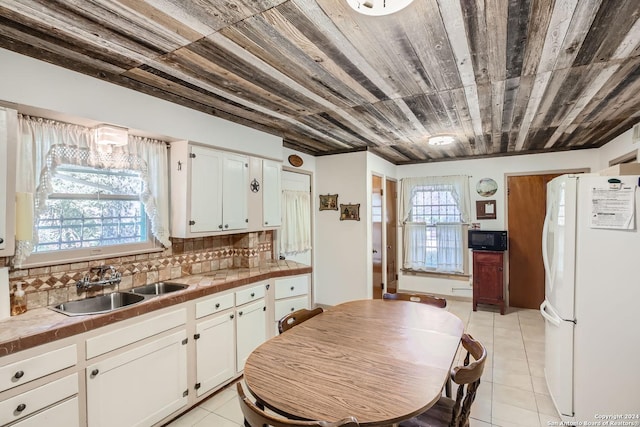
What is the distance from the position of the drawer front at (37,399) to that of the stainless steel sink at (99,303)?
0.46m

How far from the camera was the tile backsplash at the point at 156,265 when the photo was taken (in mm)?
1943

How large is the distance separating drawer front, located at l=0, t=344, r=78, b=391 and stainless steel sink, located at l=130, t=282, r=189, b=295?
835 mm

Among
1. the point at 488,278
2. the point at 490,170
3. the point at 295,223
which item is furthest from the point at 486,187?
the point at 295,223

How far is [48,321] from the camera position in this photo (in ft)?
5.50

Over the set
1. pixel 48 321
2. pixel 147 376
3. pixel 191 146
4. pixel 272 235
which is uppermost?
pixel 191 146

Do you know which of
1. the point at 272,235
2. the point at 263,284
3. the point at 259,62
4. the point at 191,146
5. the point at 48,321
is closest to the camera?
the point at 48,321

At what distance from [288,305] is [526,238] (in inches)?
150

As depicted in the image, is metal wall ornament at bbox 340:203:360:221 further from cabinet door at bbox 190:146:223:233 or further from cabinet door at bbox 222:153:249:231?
cabinet door at bbox 190:146:223:233

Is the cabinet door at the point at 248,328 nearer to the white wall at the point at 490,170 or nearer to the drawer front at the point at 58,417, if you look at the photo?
the drawer front at the point at 58,417

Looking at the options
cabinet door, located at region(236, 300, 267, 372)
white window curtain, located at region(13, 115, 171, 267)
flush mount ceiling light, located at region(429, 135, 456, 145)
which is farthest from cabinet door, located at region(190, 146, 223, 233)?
flush mount ceiling light, located at region(429, 135, 456, 145)

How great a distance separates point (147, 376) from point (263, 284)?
1.19 metres

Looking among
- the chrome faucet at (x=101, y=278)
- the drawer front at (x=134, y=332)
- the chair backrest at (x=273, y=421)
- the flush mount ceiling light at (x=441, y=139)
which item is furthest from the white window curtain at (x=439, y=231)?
the chair backrest at (x=273, y=421)

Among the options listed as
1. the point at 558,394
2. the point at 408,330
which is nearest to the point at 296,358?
the point at 408,330

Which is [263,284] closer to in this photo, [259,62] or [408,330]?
[408,330]
